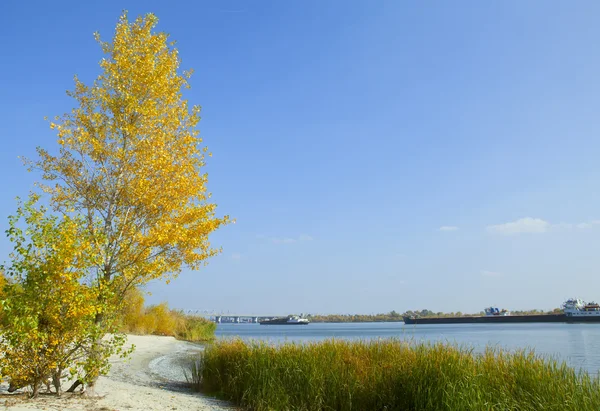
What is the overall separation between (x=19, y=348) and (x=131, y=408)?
275 centimetres

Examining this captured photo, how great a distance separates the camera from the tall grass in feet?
29.5

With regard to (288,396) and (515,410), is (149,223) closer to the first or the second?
(288,396)

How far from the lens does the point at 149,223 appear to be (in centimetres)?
1313

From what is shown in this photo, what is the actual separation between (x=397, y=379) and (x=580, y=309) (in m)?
112

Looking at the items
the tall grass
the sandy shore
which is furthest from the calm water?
the sandy shore

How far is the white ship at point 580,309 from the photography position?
99438 mm

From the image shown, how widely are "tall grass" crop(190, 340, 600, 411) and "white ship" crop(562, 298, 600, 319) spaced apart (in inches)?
4185

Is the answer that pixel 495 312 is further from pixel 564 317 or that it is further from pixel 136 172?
pixel 136 172

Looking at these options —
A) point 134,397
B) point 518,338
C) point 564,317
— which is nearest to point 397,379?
point 134,397

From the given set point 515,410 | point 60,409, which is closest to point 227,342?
point 60,409

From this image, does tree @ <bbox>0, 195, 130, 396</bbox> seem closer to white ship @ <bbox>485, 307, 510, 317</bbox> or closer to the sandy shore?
the sandy shore

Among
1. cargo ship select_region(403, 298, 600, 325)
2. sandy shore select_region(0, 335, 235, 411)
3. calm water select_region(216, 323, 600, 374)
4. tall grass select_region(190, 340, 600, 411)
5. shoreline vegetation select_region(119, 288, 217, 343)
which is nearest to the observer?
tall grass select_region(190, 340, 600, 411)

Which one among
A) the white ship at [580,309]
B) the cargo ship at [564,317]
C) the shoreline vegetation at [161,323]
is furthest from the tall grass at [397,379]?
the white ship at [580,309]

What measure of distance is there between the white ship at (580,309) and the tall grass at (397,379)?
10630 cm
